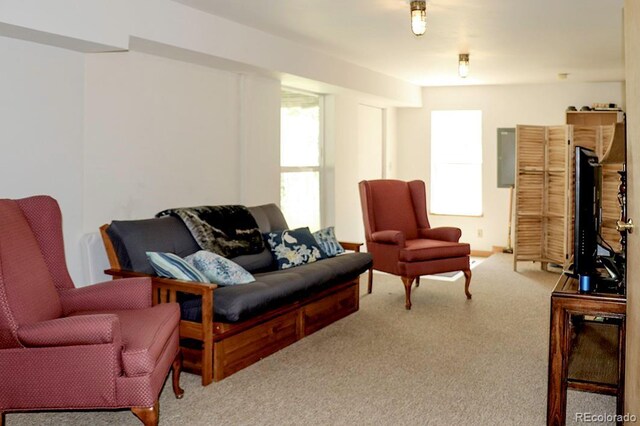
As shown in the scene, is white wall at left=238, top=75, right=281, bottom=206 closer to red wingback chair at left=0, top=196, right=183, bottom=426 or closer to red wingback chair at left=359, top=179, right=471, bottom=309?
red wingback chair at left=359, top=179, right=471, bottom=309

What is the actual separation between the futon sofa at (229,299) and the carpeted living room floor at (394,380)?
10 centimetres

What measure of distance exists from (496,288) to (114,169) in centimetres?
373

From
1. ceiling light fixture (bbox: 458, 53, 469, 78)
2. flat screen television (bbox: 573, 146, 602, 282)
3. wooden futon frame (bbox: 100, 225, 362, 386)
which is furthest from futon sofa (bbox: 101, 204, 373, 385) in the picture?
ceiling light fixture (bbox: 458, 53, 469, 78)

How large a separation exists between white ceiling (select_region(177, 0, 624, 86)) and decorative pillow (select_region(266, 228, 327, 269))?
1.60 metres

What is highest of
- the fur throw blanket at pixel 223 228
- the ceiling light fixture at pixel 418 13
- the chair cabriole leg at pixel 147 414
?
the ceiling light fixture at pixel 418 13

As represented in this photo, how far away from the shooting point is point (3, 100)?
339 centimetres

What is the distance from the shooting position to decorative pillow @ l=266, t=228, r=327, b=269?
4.52 m

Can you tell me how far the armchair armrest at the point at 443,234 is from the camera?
224 inches

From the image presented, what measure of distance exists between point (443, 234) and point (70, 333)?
3.93 meters

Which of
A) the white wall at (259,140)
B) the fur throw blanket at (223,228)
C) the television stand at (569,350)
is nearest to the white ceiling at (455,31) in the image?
the white wall at (259,140)

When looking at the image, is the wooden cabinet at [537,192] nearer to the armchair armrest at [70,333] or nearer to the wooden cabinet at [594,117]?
the wooden cabinet at [594,117]

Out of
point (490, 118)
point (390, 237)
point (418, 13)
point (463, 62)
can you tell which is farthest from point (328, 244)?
point (490, 118)

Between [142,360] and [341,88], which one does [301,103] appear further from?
[142,360]

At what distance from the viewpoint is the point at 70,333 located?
248 centimetres
